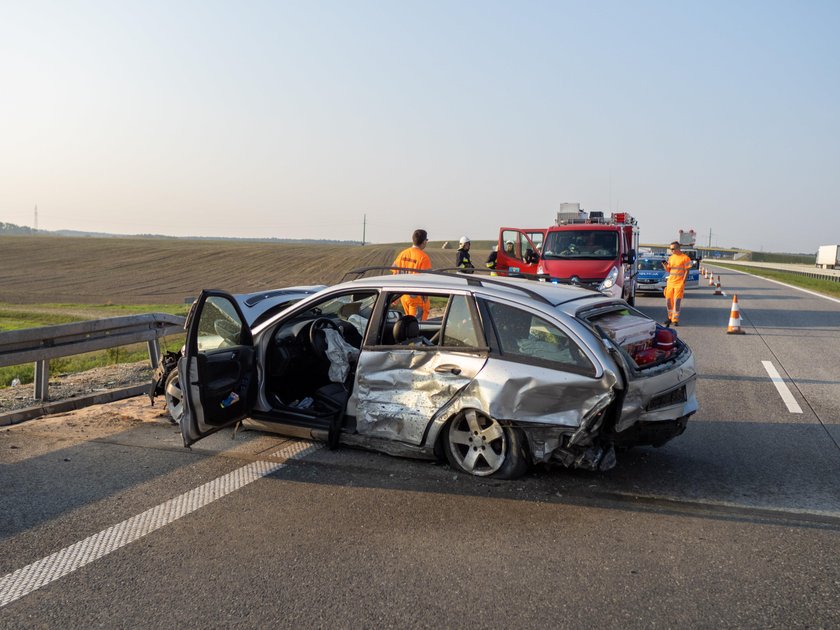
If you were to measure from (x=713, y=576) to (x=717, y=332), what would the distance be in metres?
11.9

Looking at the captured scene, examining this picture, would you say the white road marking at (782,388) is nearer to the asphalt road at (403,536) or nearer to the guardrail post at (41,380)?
the asphalt road at (403,536)

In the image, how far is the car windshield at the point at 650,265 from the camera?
25741mm

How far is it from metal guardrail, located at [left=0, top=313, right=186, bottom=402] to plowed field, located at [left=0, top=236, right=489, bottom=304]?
2082cm

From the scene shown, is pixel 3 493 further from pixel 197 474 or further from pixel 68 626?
pixel 68 626

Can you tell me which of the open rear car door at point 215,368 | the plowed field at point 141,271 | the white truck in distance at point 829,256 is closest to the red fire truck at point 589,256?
the open rear car door at point 215,368

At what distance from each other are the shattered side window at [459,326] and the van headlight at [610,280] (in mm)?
10557

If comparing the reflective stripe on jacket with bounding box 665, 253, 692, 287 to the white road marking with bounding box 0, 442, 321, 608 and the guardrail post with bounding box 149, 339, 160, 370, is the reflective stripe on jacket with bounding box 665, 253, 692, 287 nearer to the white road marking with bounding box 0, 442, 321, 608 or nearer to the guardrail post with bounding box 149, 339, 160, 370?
the guardrail post with bounding box 149, 339, 160, 370

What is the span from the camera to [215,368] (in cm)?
554

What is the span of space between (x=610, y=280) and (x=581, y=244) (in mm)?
1449

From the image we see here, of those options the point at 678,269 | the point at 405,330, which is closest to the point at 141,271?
the point at 678,269

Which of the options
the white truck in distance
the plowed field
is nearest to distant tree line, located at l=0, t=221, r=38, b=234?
the plowed field

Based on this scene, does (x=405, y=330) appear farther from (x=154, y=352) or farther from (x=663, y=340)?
(x=154, y=352)

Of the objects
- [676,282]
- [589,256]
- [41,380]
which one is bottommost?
[41,380]

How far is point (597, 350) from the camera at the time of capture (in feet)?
16.0
